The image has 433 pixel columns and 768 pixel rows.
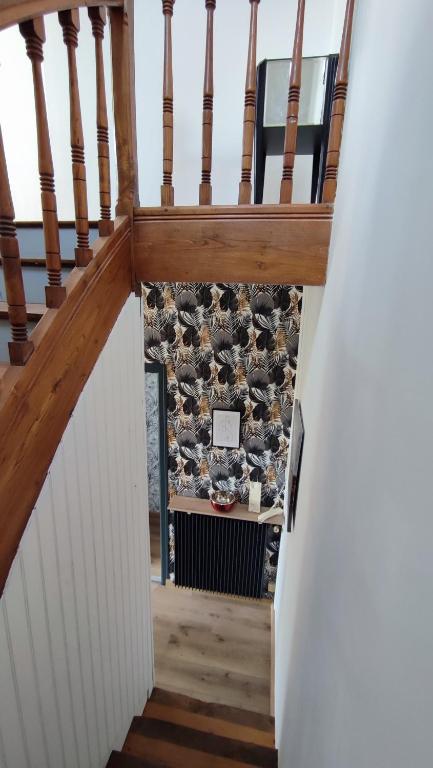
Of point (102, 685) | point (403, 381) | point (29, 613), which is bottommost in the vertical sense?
point (102, 685)

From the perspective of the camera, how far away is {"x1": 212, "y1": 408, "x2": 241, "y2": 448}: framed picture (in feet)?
10.7

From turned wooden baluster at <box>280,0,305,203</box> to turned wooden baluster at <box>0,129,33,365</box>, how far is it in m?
0.95

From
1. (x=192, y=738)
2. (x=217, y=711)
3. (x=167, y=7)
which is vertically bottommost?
(x=217, y=711)

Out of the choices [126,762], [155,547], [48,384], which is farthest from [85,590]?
[155,547]

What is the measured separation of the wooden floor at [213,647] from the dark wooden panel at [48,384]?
2.64m

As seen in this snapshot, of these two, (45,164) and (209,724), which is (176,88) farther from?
(209,724)

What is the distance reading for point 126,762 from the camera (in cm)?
174

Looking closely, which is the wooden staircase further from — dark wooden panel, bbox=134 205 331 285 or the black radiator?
dark wooden panel, bbox=134 205 331 285

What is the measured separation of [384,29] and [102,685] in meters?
2.36

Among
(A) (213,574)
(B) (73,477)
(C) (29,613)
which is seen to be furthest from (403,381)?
(A) (213,574)

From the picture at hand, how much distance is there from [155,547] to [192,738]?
8.27 feet

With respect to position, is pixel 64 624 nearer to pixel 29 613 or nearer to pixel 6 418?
pixel 29 613

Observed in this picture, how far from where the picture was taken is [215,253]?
4.99ft

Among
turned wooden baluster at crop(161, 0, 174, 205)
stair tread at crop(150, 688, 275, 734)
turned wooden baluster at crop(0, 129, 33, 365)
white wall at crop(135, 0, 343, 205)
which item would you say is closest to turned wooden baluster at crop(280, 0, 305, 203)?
turned wooden baluster at crop(161, 0, 174, 205)
